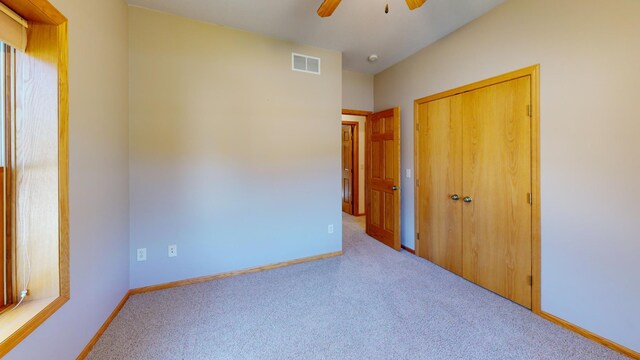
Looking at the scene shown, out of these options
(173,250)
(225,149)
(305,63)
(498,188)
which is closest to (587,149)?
(498,188)

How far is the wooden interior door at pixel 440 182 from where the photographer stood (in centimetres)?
256

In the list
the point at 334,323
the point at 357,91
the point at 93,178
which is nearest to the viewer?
the point at 93,178

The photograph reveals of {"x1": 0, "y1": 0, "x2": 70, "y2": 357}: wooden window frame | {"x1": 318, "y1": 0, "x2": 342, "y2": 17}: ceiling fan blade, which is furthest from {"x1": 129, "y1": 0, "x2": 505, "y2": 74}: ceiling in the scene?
{"x1": 0, "y1": 0, "x2": 70, "y2": 357}: wooden window frame

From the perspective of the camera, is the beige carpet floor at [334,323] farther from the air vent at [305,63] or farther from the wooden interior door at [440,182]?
the air vent at [305,63]

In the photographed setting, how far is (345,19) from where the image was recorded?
91.7 inches

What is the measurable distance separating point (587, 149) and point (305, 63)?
8.69ft

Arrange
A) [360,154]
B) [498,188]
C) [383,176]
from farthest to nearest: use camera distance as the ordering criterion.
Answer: [360,154], [383,176], [498,188]

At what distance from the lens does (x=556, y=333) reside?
5.56ft

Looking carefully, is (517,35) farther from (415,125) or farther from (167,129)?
(167,129)

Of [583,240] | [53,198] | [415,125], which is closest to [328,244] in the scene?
[415,125]

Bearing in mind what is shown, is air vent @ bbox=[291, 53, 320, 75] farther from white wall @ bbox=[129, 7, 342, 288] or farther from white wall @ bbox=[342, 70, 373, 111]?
white wall @ bbox=[342, 70, 373, 111]

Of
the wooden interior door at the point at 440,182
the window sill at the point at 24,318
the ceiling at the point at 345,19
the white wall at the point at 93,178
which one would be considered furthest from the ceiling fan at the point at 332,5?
the window sill at the point at 24,318

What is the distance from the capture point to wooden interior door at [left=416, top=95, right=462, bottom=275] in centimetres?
256

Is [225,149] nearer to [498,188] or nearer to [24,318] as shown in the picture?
[24,318]
